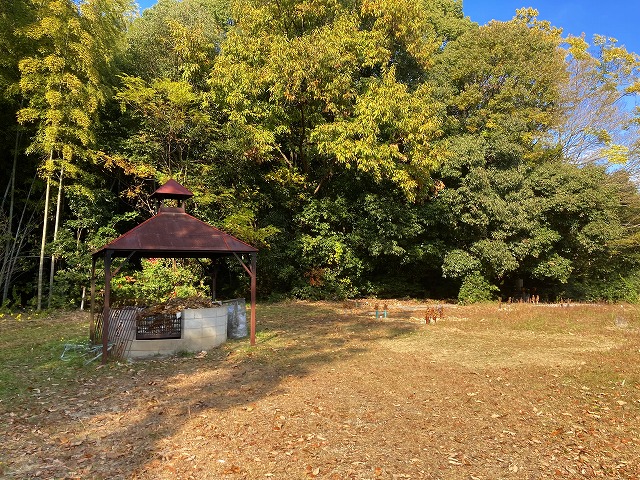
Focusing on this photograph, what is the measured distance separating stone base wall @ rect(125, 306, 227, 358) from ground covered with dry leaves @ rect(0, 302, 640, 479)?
0.33 meters

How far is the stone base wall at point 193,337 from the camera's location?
771cm

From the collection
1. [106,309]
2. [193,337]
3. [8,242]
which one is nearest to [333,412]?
[193,337]

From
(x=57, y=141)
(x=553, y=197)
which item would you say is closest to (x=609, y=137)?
(x=553, y=197)

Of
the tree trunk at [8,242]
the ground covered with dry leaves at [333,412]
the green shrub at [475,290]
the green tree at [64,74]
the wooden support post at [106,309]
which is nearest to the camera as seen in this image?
the ground covered with dry leaves at [333,412]

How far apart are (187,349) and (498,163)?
569 inches

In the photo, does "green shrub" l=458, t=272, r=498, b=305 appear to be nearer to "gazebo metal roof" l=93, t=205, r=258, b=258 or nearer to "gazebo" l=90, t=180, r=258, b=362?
"gazebo" l=90, t=180, r=258, b=362

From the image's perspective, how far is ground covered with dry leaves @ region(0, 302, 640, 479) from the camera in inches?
151

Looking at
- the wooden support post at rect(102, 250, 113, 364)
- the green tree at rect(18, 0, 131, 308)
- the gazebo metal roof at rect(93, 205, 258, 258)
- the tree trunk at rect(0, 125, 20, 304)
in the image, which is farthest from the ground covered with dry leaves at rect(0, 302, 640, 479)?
the green tree at rect(18, 0, 131, 308)

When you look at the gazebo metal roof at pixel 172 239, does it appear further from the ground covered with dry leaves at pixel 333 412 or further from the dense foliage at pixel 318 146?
the dense foliage at pixel 318 146

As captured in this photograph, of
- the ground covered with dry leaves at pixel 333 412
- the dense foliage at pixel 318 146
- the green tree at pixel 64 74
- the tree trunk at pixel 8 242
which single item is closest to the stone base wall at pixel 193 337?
the ground covered with dry leaves at pixel 333 412

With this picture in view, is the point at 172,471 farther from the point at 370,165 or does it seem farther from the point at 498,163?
the point at 498,163

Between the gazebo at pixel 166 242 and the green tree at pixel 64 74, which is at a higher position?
the green tree at pixel 64 74

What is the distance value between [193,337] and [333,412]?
4055 millimetres

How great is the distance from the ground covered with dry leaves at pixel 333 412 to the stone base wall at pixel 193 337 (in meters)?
0.33
